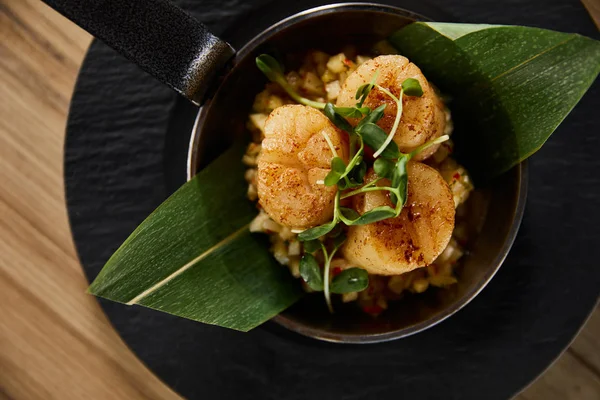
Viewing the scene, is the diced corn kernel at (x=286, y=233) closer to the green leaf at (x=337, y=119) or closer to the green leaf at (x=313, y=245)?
the green leaf at (x=313, y=245)

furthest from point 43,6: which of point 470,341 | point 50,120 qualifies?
point 470,341

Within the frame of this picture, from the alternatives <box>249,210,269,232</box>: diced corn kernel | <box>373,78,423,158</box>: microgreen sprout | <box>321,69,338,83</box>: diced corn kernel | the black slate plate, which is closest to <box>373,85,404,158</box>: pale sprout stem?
<box>373,78,423,158</box>: microgreen sprout

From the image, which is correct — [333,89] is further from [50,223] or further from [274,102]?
[50,223]

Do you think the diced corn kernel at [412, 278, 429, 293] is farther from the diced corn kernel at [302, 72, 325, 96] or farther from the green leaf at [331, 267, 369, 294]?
the diced corn kernel at [302, 72, 325, 96]

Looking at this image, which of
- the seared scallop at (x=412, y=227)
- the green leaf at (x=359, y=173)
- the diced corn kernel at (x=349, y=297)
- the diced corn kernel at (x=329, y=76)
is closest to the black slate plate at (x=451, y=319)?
the diced corn kernel at (x=349, y=297)

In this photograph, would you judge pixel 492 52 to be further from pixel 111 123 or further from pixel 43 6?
pixel 43 6

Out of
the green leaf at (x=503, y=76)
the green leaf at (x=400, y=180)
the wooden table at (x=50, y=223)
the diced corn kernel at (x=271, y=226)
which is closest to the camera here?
the green leaf at (x=400, y=180)

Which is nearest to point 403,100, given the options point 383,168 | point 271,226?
point 383,168
